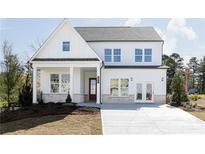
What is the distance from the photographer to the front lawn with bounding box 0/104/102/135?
43.6 ft

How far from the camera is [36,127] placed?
14.2 metres

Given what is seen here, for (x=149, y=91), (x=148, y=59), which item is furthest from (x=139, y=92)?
(x=148, y=59)

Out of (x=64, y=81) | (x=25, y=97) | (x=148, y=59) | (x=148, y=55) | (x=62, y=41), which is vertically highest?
(x=62, y=41)

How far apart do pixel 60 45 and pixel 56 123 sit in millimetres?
12592

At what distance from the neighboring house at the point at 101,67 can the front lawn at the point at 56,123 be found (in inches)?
248

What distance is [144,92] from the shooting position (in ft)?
91.0

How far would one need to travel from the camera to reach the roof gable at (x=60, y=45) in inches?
1043

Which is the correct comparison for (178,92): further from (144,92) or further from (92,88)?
(92,88)

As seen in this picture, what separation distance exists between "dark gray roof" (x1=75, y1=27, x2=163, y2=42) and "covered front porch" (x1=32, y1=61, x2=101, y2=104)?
3544mm

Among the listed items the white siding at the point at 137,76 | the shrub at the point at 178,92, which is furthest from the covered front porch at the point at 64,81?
the shrub at the point at 178,92

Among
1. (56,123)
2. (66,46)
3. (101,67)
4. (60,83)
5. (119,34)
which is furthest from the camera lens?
(119,34)

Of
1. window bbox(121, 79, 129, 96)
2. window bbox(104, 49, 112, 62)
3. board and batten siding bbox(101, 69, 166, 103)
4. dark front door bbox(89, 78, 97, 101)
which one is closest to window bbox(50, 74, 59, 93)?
dark front door bbox(89, 78, 97, 101)

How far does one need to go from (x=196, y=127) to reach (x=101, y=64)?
493 inches

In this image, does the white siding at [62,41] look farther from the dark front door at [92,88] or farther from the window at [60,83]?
the dark front door at [92,88]
